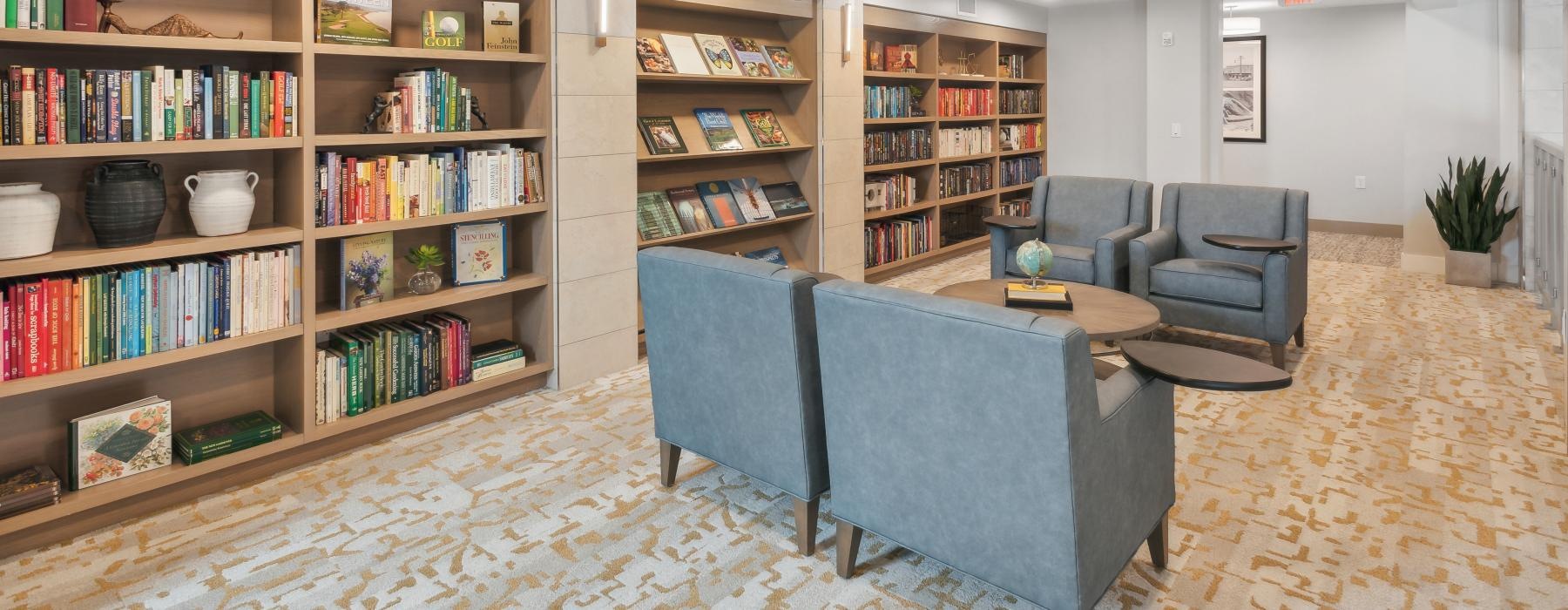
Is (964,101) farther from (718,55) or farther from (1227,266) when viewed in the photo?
(1227,266)

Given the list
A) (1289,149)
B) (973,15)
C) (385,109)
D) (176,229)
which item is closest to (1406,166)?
(1289,149)

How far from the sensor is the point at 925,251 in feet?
24.1

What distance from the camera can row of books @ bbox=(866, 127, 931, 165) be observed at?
6.61 meters

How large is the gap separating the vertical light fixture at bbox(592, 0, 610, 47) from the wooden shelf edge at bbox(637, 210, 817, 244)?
1.02m

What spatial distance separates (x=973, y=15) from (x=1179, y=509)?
552 centimetres

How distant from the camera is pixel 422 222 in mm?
3523

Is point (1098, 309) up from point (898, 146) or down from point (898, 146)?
down

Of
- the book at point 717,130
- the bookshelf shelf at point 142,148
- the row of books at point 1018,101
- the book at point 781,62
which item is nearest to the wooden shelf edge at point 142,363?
the bookshelf shelf at point 142,148

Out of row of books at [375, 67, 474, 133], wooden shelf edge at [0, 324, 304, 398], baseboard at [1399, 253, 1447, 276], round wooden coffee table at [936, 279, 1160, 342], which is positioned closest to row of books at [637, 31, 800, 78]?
row of books at [375, 67, 474, 133]

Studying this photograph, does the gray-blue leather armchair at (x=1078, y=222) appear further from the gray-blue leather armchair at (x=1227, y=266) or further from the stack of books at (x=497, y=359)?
the stack of books at (x=497, y=359)

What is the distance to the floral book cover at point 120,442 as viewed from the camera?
2.74 metres

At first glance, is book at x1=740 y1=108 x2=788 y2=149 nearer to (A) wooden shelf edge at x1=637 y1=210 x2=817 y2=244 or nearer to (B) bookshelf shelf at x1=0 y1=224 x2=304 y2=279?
(A) wooden shelf edge at x1=637 y1=210 x2=817 y2=244

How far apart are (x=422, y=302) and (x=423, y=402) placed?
1.33 ft

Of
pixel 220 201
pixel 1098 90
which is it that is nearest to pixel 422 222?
pixel 220 201
